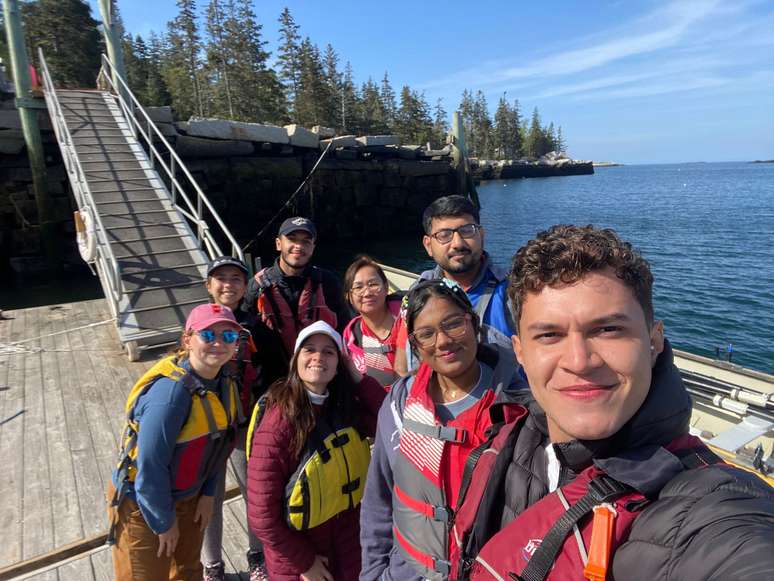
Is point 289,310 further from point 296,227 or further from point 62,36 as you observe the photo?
point 62,36

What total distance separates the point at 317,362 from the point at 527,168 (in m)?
88.5

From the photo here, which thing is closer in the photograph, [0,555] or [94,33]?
[0,555]

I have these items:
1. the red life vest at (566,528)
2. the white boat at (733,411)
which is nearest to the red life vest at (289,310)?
the red life vest at (566,528)

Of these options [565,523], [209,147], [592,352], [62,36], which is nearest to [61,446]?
[565,523]

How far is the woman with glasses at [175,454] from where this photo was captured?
2.01m

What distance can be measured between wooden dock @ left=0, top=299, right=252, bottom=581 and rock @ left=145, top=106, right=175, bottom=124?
29.6 feet

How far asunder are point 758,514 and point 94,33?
3653cm

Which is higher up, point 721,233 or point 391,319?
point 391,319

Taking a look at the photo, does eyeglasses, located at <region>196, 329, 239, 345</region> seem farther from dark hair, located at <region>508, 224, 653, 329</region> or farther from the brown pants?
dark hair, located at <region>508, 224, 653, 329</region>

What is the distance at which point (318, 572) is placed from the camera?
79.8 inches

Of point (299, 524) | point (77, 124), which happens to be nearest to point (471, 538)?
point (299, 524)

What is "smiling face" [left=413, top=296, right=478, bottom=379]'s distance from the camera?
1.73 meters

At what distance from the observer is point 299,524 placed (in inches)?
77.9

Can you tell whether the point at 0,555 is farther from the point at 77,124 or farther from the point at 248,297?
the point at 77,124
